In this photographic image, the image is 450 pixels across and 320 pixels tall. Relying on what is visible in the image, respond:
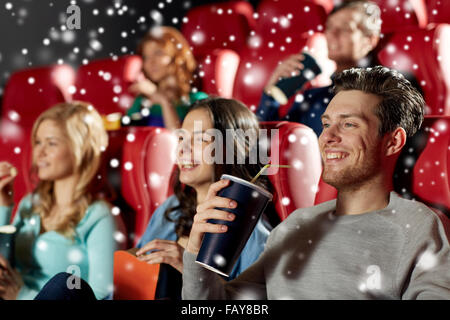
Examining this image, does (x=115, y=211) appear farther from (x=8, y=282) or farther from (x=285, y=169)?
(x=285, y=169)

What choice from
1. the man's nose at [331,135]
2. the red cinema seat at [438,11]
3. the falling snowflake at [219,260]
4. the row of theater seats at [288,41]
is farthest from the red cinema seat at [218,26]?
the falling snowflake at [219,260]

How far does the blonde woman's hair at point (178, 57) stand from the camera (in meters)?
0.91

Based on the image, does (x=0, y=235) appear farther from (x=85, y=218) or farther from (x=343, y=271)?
(x=343, y=271)

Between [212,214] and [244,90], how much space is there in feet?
1.54

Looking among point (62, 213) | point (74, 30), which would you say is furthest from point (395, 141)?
point (74, 30)

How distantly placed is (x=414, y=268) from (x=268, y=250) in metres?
0.15

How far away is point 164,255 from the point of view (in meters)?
0.56

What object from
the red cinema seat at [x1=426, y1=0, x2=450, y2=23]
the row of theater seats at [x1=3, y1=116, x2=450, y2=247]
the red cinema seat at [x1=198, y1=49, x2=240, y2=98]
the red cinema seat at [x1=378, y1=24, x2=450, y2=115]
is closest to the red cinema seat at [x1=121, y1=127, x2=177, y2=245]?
the row of theater seats at [x1=3, y1=116, x2=450, y2=247]

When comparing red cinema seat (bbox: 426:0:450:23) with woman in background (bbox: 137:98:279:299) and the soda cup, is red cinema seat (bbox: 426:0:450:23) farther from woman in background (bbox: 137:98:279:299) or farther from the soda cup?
the soda cup

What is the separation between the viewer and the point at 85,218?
73cm

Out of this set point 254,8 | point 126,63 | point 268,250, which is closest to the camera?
point 268,250

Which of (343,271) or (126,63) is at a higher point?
(126,63)

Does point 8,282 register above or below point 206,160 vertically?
below
